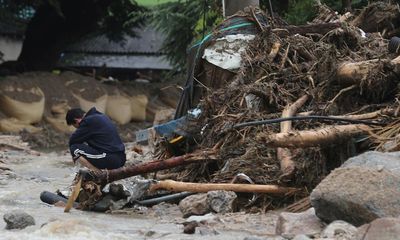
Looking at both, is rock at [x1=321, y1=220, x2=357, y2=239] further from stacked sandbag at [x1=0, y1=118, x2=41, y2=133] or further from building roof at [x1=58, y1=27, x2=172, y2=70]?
building roof at [x1=58, y1=27, x2=172, y2=70]

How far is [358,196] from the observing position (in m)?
5.70

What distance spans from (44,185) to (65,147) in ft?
28.5

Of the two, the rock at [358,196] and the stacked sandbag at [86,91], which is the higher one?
the rock at [358,196]

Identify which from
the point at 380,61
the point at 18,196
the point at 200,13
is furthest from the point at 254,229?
the point at 200,13

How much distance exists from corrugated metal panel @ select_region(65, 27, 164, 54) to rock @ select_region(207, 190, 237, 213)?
2464 cm

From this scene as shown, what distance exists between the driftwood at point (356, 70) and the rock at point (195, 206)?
79.7 inches

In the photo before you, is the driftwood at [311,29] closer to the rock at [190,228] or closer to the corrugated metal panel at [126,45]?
the rock at [190,228]

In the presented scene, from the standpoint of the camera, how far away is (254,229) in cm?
661

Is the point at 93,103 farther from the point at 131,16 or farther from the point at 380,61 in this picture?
the point at 380,61

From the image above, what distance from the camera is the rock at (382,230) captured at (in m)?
4.90

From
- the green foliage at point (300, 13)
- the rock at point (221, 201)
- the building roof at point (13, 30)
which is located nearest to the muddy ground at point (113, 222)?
the rock at point (221, 201)

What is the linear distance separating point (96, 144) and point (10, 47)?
1958cm

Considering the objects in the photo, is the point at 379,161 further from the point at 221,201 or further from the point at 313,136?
the point at 221,201

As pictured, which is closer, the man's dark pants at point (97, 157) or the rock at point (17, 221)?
the rock at point (17, 221)
